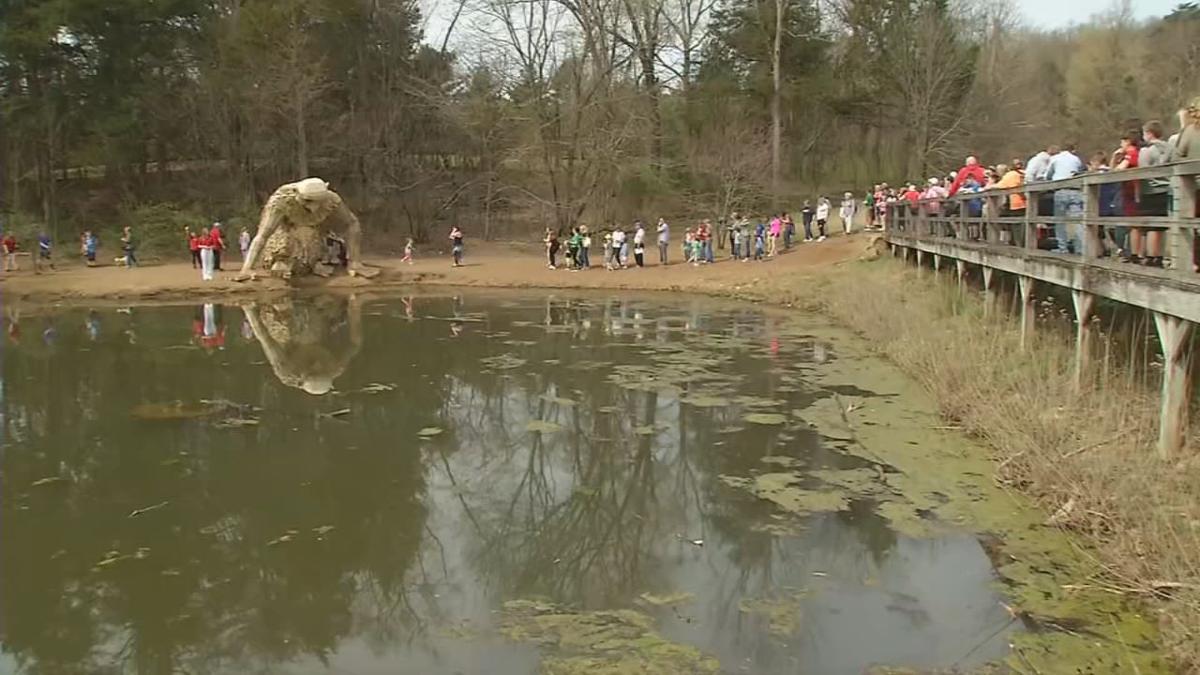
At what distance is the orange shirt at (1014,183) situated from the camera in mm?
12820

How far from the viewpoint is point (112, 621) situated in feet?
20.1

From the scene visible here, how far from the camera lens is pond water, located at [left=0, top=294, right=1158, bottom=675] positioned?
5.82 m

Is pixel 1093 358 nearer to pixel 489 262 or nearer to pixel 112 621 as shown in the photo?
pixel 112 621

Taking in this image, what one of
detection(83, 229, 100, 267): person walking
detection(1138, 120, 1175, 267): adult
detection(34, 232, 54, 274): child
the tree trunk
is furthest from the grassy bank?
detection(34, 232, 54, 274): child

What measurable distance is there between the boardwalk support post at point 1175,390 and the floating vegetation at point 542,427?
6.05 metres

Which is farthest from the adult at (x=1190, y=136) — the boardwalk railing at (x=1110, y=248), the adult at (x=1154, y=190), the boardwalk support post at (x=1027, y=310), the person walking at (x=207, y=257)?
the person walking at (x=207, y=257)

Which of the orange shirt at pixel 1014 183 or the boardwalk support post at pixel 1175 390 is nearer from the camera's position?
the boardwalk support post at pixel 1175 390

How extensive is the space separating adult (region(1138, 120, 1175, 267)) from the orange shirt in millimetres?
2884

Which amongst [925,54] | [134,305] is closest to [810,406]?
[134,305]

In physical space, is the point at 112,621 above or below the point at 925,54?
below

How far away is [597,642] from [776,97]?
1391 inches

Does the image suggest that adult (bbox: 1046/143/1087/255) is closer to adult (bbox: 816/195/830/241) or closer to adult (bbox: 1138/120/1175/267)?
adult (bbox: 1138/120/1175/267)

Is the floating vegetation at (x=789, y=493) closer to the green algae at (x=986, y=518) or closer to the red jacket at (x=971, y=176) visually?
the green algae at (x=986, y=518)

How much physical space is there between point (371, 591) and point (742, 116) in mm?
34603
